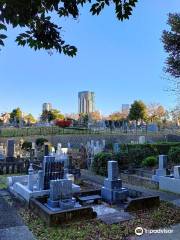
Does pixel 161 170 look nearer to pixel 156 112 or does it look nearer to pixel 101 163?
pixel 101 163

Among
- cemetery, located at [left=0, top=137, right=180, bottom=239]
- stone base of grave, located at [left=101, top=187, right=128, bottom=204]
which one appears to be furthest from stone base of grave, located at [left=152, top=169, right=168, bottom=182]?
stone base of grave, located at [left=101, top=187, right=128, bottom=204]

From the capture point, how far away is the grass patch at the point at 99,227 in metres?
Answer: 6.21

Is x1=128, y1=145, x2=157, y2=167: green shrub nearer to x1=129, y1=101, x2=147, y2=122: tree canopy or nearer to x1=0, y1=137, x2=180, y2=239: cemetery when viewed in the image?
x1=0, y1=137, x2=180, y2=239: cemetery

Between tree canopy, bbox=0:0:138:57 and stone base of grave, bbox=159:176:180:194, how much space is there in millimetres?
8089

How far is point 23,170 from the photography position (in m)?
15.4

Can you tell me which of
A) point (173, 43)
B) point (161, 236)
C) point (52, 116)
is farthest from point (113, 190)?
point (52, 116)

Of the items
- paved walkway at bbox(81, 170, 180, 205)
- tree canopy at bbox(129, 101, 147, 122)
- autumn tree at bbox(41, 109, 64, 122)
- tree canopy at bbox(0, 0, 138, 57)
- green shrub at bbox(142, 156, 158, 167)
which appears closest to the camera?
tree canopy at bbox(0, 0, 138, 57)

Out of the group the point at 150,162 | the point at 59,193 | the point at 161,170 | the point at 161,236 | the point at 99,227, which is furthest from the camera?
the point at 150,162

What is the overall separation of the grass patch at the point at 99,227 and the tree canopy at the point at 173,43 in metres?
11.4

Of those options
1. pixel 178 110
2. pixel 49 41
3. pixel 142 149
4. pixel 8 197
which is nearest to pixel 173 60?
pixel 142 149

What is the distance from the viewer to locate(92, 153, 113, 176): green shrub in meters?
14.1

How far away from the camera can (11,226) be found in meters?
6.80

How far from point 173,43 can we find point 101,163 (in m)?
8.27

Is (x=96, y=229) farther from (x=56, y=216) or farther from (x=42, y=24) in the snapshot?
(x=42, y=24)
